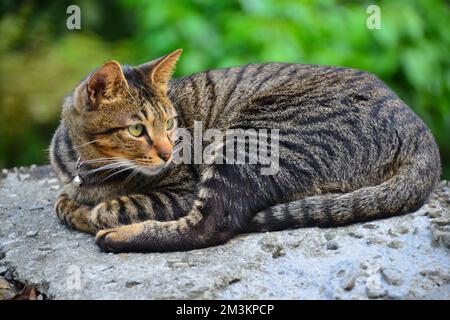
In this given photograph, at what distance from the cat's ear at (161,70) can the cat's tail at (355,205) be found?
102 cm

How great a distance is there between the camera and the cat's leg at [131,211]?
11.6 feet

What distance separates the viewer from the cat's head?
3529 mm

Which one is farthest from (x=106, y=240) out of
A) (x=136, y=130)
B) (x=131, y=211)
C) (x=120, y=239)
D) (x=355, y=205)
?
(x=355, y=205)

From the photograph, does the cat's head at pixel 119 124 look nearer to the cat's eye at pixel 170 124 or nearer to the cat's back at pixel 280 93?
the cat's eye at pixel 170 124

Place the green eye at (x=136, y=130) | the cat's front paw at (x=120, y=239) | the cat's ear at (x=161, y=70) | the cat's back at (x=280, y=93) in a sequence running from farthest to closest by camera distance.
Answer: the cat's ear at (x=161, y=70)
the cat's back at (x=280, y=93)
the green eye at (x=136, y=130)
the cat's front paw at (x=120, y=239)

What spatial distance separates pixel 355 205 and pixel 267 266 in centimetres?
61

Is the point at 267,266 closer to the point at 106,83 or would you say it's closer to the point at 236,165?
the point at 236,165

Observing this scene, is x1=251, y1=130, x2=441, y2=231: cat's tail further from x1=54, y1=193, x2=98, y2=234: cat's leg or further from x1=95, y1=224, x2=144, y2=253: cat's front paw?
x1=54, y1=193, x2=98, y2=234: cat's leg

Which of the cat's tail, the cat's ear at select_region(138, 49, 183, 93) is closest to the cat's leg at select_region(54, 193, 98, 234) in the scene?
the cat's ear at select_region(138, 49, 183, 93)

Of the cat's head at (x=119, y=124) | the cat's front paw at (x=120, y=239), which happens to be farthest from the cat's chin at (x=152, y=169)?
the cat's front paw at (x=120, y=239)

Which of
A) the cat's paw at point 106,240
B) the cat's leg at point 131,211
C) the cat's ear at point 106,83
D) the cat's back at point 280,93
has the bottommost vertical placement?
the cat's paw at point 106,240

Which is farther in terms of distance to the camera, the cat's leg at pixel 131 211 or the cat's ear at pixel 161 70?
the cat's ear at pixel 161 70

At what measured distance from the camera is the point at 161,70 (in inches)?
151
